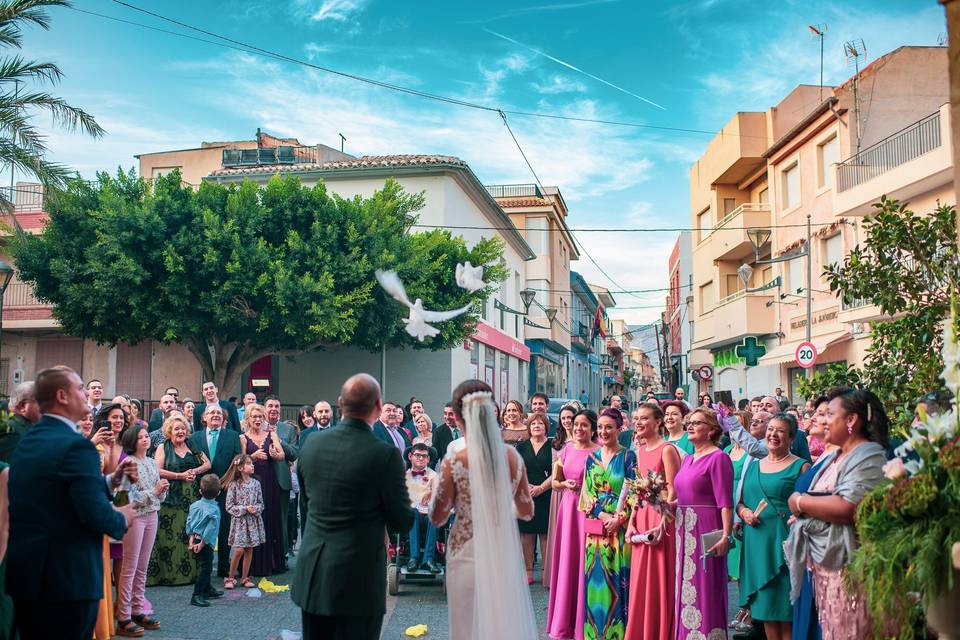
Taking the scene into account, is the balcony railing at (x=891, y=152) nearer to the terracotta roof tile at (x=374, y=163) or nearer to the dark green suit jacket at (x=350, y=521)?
the terracotta roof tile at (x=374, y=163)

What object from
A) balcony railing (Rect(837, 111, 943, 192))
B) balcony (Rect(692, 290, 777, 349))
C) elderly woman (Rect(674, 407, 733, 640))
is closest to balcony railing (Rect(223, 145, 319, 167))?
balcony (Rect(692, 290, 777, 349))

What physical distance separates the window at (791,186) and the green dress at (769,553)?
2212 cm

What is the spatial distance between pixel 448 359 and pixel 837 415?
2191 centimetres

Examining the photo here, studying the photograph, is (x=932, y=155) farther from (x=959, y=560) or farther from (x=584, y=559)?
(x=959, y=560)

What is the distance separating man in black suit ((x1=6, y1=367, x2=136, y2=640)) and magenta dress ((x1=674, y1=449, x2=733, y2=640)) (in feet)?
12.9

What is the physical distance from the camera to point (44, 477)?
384 cm

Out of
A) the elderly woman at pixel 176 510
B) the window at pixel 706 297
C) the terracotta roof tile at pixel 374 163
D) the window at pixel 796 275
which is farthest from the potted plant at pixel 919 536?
the window at pixel 706 297

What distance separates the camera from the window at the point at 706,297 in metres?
34.2

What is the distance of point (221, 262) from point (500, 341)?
16.0m

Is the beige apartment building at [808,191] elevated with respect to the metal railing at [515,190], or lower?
lower

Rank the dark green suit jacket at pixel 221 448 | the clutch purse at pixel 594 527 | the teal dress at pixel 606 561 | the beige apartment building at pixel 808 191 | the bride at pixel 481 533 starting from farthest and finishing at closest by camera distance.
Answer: the beige apartment building at pixel 808 191
the dark green suit jacket at pixel 221 448
the clutch purse at pixel 594 527
the teal dress at pixel 606 561
the bride at pixel 481 533

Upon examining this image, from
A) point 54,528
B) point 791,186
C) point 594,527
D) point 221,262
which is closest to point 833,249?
point 791,186

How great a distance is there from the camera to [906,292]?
6.19 metres

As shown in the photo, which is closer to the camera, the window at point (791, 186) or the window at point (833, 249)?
the window at point (833, 249)
